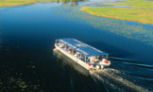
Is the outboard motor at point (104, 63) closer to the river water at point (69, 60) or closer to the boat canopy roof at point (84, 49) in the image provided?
the river water at point (69, 60)

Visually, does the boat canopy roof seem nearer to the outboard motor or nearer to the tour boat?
the tour boat

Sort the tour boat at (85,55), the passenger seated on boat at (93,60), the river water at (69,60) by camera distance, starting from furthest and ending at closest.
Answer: the passenger seated on boat at (93,60)
the tour boat at (85,55)
the river water at (69,60)

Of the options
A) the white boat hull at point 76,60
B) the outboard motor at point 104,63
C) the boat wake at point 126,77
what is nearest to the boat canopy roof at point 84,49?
the white boat hull at point 76,60

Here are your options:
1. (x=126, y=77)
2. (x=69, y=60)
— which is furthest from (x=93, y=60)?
(x=126, y=77)

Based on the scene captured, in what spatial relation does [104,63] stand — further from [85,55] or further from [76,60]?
[76,60]

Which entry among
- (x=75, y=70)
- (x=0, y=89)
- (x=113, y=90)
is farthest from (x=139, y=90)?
(x=0, y=89)

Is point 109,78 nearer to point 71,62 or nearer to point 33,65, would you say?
point 71,62
